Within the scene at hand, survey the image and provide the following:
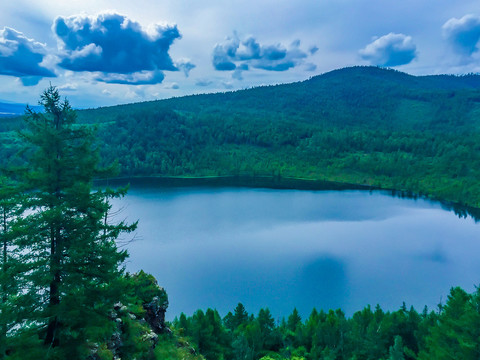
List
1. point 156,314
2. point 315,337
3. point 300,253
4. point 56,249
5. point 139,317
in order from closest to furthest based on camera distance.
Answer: point 56,249
point 139,317
point 156,314
point 315,337
point 300,253

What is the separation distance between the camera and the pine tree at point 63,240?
10031 mm

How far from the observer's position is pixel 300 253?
49656 millimetres

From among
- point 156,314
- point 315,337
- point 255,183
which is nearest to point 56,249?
point 156,314

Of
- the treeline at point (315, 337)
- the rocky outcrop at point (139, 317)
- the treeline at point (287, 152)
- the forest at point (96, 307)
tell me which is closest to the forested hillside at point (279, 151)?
the treeline at point (287, 152)

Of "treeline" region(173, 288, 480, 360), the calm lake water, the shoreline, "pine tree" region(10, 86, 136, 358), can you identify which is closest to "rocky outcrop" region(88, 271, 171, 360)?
"pine tree" region(10, 86, 136, 358)

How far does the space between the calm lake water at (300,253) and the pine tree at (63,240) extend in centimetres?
2482

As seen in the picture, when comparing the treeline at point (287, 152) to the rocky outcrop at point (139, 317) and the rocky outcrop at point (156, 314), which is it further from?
the rocky outcrop at point (139, 317)

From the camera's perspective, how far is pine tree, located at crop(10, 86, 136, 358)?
32.9 feet

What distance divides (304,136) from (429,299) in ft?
472

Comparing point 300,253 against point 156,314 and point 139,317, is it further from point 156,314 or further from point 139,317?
point 139,317

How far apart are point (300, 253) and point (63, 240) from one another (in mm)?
42575

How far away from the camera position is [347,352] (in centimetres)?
2484

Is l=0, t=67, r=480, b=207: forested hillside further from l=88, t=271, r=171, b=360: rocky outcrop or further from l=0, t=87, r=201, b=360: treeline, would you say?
l=0, t=87, r=201, b=360: treeline

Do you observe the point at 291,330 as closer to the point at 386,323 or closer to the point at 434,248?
the point at 386,323
